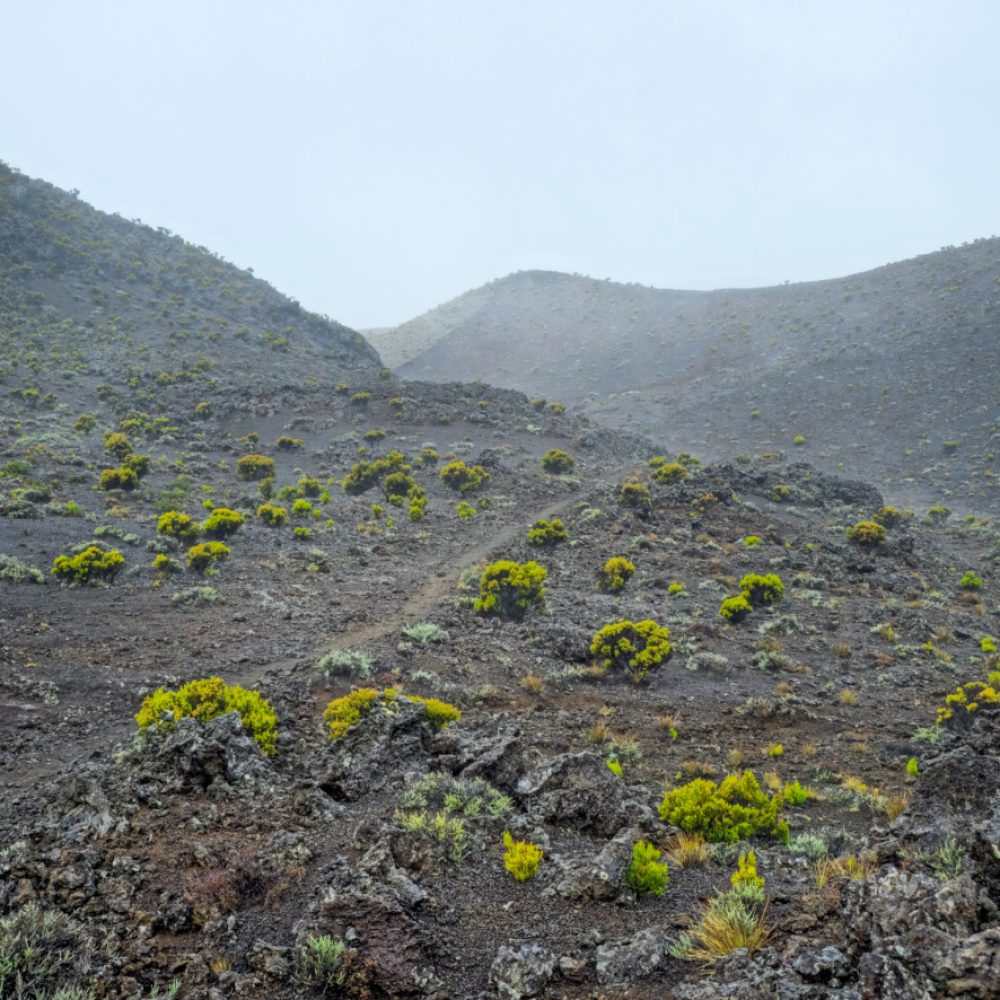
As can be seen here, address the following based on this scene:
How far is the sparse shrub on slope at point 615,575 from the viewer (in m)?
22.0

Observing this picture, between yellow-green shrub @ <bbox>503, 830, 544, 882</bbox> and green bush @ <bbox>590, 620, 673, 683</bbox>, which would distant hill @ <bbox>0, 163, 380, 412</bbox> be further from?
yellow-green shrub @ <bbox>503, 830, 544, 882</bbox>

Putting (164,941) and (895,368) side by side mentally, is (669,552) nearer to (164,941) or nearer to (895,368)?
(164,941)

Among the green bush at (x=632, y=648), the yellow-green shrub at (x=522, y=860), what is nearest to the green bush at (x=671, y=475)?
the green bush at (x=632, y=648)

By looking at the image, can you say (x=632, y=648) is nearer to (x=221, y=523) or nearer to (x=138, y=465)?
(x=221, y=523)

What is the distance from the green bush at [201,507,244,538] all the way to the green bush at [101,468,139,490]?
661cm

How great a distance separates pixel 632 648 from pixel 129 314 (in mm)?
59035

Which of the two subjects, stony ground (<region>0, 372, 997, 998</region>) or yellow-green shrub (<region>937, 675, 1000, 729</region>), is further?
yellow-green shrub (<region>937, 675, 1000, 729</region>)

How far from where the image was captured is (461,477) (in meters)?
34.7

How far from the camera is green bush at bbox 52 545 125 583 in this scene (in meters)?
17.7

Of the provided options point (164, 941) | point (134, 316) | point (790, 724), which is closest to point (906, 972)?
point (164, 941)

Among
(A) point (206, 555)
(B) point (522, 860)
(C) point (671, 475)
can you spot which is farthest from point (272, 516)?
(B) point (522, 860)

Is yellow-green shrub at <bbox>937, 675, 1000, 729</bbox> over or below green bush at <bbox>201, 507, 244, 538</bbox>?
below

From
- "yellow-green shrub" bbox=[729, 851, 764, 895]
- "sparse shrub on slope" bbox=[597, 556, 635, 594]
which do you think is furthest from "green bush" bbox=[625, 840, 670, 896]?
"sparse shrub on slope" bbox=[597, 556, 635, 594]

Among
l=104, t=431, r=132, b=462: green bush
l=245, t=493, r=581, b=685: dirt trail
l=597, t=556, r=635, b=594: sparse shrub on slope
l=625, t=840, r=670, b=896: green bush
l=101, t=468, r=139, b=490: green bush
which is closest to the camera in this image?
l=625, t=840, r=670, b=896: green bush
